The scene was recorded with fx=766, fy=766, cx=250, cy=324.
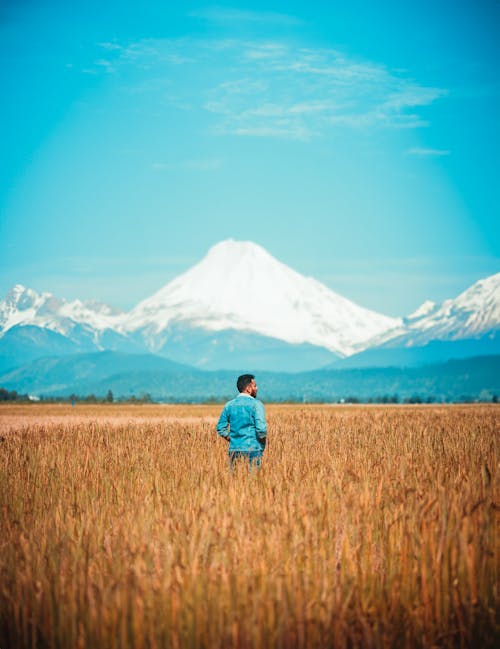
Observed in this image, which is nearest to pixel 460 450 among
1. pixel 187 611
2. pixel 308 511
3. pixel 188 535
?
pixel 308 511

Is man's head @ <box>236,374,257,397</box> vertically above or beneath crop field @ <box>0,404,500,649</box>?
above

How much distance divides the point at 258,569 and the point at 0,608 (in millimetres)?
1925

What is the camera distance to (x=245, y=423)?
35.9 ft

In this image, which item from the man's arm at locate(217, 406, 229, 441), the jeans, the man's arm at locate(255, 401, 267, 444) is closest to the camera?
the man's arm at locate(255, 401, 267, 444)

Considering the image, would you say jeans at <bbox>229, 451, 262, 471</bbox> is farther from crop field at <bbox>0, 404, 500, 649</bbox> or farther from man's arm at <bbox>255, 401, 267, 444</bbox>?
crop field at <bbox>0, 404, 500, 649</bbox>

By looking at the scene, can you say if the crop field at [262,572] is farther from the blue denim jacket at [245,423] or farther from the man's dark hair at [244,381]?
the man's dark hair at [244,381]

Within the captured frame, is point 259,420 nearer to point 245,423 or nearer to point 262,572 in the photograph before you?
point 245,423

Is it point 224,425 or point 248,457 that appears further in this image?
point 224,425

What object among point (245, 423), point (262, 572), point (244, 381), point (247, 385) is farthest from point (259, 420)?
point (262, 572)

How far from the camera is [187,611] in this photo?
504 centimetres

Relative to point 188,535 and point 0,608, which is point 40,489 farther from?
point 0,608

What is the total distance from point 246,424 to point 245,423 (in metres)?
0.03

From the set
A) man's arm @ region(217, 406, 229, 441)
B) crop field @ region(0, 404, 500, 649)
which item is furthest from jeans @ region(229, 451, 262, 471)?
crop field @ region(0, 404, 500, 649)

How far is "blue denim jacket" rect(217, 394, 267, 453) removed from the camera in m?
10.8
